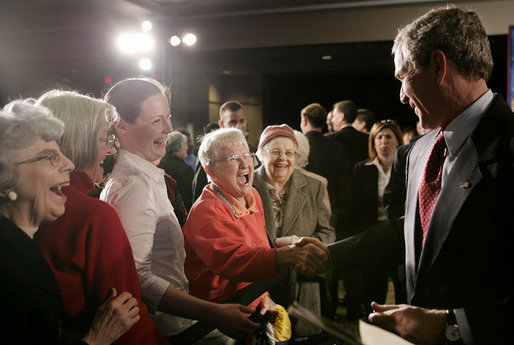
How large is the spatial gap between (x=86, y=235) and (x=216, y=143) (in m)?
0.68

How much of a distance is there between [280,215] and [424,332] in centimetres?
102

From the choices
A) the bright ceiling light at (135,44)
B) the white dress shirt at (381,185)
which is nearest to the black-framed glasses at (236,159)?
the white dress shirt at (381,185)

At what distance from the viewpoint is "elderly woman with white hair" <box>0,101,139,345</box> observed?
0.86m

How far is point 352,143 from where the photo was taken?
4188mm

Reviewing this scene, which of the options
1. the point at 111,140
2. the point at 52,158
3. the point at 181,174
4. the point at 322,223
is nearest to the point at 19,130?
the point at 52,158

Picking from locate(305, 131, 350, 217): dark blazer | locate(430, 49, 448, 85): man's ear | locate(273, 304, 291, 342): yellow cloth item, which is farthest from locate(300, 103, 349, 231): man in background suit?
locate(430, 49, 448, 85): man's ear

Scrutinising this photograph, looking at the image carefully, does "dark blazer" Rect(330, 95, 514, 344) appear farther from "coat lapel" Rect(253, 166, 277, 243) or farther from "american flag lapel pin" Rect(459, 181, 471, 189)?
"coat lapel" Rect(253, 166, 277, 243)

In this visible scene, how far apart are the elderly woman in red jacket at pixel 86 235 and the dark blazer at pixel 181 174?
201 centimetres

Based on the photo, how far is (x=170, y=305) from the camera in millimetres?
→ 1289

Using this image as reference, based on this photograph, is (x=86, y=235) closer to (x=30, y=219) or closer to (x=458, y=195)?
(x=30, y=219)

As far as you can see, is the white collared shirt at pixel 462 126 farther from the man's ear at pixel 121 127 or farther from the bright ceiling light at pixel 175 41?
the bright ceiling light at pixel 175 41

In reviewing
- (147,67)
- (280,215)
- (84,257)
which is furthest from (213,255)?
(147,67)

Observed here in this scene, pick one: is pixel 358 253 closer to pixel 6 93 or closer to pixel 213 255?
pixel 213 255

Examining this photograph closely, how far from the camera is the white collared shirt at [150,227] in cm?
122
